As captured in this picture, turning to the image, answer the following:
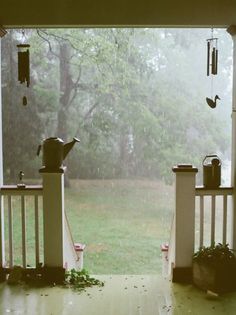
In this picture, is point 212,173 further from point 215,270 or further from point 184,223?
point 215,270

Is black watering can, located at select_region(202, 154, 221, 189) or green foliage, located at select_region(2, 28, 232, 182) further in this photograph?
green foliage, located at select_region(2, 28, 232, 182)

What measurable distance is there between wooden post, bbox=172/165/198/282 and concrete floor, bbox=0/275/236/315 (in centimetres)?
17

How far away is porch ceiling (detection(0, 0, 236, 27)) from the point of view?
163 inches

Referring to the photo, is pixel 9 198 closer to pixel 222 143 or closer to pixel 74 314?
pixel 74 314

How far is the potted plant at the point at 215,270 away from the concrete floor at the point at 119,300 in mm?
98

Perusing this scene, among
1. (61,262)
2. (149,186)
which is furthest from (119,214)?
(61,262)

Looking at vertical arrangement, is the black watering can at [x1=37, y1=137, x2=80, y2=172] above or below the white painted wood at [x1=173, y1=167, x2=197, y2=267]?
above

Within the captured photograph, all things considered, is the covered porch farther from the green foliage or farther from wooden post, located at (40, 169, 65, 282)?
the green foliage

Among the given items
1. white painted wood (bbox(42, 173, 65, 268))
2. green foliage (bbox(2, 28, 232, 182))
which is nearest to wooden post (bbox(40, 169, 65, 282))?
white painted wood (bbox(42, 173, 65, 268))

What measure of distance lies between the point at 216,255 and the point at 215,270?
0.15 m

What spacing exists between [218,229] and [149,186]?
5.83 ft

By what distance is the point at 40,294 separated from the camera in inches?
156

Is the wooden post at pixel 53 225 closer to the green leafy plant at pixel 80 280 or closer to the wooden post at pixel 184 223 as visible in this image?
the green leafy plant at pixel 80 280

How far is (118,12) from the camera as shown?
13.6 feet
